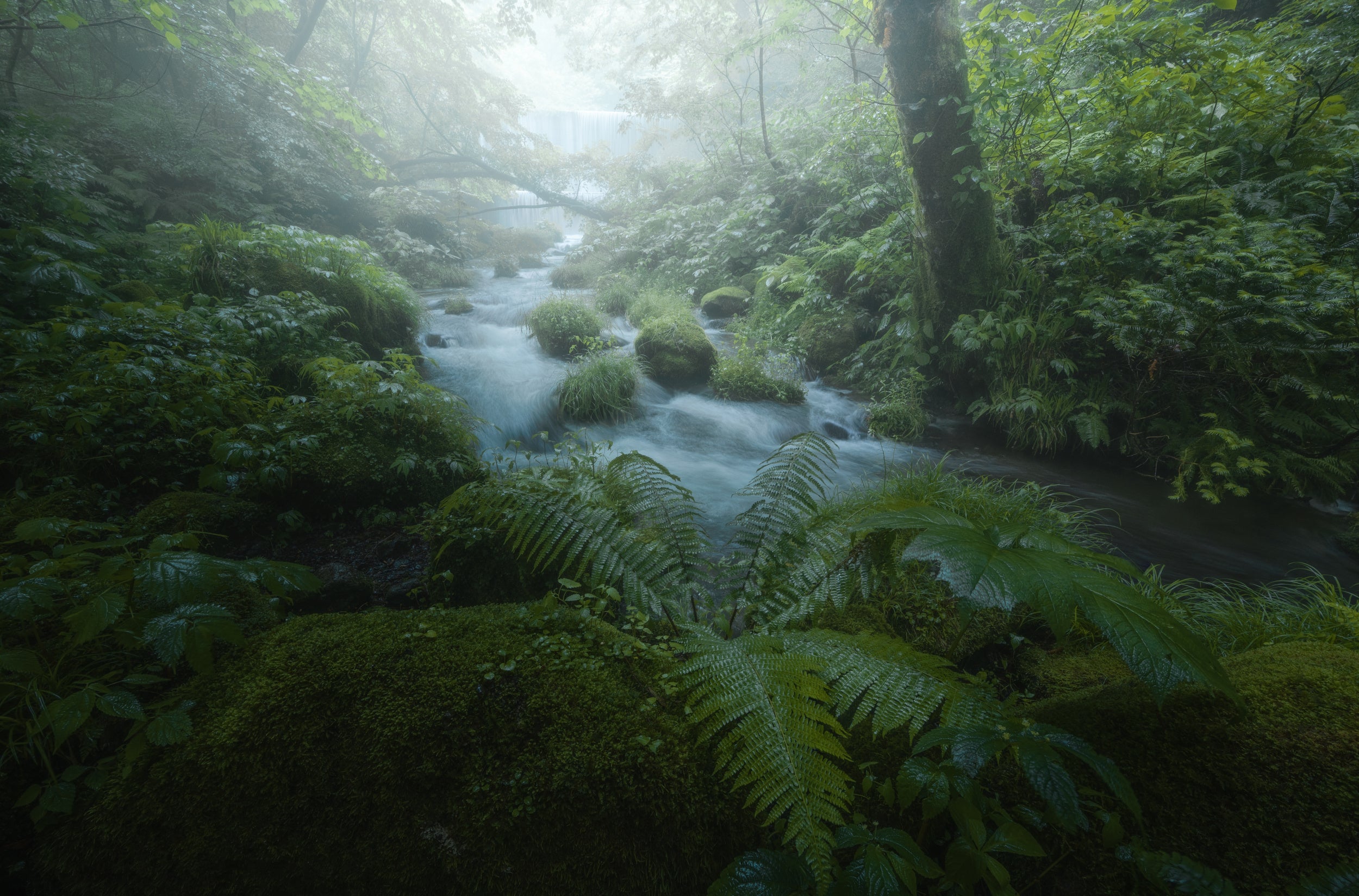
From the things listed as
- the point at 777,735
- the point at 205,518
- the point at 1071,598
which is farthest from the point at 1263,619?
the point at 205,518

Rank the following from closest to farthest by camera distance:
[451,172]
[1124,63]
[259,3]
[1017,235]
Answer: [1124,63], [1017,235], [259,3], [451,172]

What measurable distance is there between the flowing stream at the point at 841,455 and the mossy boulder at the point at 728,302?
1274 millimetres

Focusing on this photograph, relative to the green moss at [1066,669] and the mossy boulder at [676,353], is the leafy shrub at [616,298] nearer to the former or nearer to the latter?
the mossy boulder at [676,353]

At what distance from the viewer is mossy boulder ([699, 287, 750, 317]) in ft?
31.6

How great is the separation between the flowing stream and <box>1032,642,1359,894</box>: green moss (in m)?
2.71

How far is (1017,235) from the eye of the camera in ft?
18.5

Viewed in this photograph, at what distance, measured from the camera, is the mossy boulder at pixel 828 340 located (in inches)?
285

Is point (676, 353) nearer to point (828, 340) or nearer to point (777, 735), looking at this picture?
point (828, 340)

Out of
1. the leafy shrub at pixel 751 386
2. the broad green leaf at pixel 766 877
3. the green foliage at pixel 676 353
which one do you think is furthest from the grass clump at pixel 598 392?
the broad green leaf at pixel 766 877

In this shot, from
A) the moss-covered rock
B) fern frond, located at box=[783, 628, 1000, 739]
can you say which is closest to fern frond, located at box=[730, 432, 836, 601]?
fern frond, located at box=[783, 628, 1000, 739]

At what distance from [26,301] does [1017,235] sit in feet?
30.2

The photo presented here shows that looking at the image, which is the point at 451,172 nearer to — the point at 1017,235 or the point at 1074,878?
the point at 1017,235

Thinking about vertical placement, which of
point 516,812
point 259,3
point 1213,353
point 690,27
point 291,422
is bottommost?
point 516,812

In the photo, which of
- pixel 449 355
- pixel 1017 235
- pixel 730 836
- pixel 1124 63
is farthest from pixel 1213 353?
pixel 449 355
